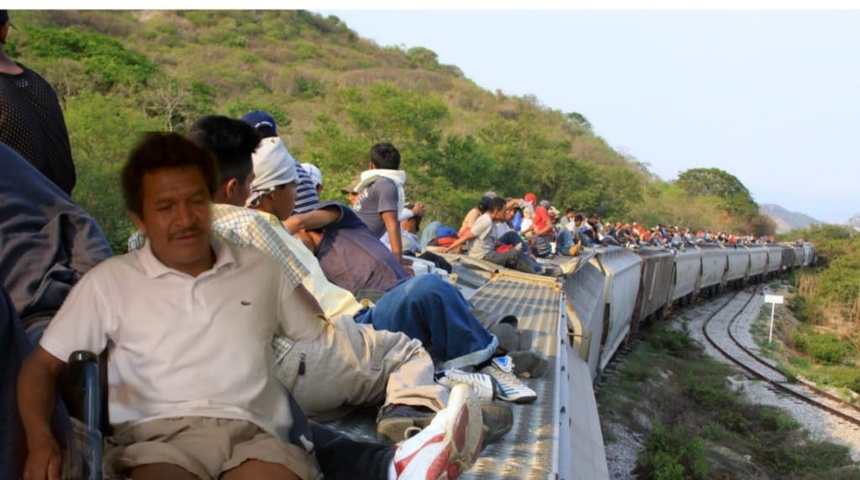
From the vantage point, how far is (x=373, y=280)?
13.9ft

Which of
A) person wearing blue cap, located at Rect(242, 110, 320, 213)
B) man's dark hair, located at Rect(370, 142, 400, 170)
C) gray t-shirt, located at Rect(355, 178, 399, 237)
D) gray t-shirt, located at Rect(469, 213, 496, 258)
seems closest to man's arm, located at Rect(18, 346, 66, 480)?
person wearing blue cap, located at Rect(242, 110, 320, 213)

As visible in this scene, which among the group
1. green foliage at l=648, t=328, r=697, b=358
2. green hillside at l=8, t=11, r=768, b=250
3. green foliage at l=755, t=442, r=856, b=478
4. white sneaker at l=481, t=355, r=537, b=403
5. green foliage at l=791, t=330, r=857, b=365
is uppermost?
green hillside at l=8, t=11, r=768, b=250

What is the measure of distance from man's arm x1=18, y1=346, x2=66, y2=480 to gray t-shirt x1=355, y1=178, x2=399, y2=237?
11.2ft

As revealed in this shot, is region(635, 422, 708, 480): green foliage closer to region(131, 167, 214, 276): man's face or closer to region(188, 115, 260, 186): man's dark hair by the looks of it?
region(188, 115, 260, 186): man's dark hair

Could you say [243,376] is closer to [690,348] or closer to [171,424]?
[171,424]

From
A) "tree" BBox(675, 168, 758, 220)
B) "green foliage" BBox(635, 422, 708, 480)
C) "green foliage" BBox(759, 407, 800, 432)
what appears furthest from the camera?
"tree" BBox(675, 168, 758, 220)

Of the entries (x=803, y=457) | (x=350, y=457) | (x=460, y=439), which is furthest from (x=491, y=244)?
(x=460, y=439)

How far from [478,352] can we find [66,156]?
1.98 metres

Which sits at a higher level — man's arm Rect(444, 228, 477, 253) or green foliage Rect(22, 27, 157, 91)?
green foliage Rect(22, 27, 157, 91)

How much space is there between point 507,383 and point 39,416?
2321 mm

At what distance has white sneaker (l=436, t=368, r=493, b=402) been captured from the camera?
335 cm

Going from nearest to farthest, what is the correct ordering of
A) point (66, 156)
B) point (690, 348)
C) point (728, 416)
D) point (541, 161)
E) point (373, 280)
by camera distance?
point (66, 156), point (373, 280), point (728, 416), point (690, 348), point (541, 161)

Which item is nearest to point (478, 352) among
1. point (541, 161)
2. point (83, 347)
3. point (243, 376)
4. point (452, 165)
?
point (243, 376)

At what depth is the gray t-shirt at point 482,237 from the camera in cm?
961
